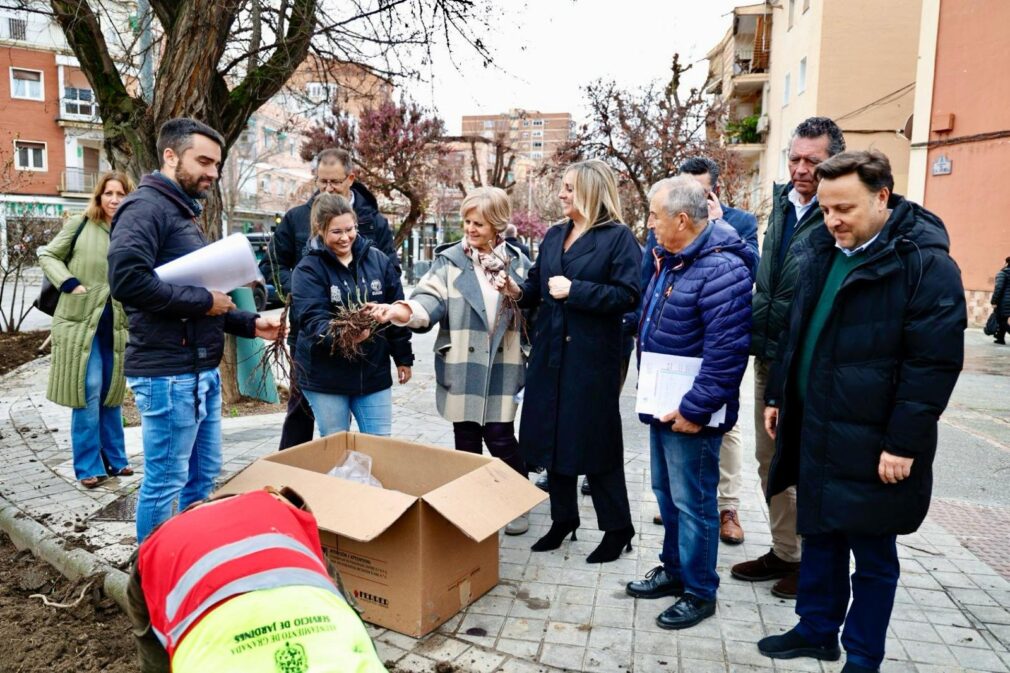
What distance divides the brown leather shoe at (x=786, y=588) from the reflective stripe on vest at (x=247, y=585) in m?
2.61

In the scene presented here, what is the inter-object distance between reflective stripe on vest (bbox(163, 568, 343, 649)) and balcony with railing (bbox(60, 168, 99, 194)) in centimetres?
4194

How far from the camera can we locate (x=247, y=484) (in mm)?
3105

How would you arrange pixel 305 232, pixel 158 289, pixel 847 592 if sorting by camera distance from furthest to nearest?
1. pixel 305 232
2. pixel 158 289
3. pixel 847 592

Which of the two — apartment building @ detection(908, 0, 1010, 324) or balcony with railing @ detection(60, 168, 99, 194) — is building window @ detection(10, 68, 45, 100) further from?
apartment building @ detection(908, 0, 1010, 324)

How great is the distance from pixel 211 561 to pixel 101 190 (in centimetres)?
415

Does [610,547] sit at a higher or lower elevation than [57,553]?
higher

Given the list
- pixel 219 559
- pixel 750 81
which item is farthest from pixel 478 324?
pixel 750 81

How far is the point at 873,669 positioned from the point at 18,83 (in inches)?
1722

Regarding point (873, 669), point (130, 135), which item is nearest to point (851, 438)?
point (873, 669)

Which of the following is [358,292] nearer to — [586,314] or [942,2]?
[586,314]

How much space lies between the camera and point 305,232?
466 centimetres

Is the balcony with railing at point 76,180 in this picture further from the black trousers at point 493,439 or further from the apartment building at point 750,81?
the black trousers at point 493,439

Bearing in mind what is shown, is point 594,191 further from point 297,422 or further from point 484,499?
point 297,422

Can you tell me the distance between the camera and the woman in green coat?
4891 mm
